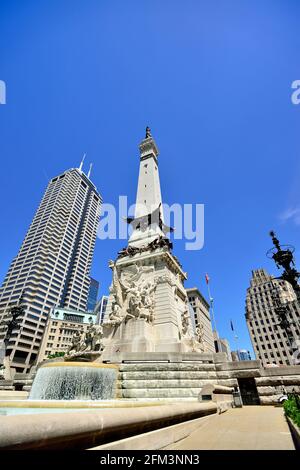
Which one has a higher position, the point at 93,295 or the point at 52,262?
the point at 93,295

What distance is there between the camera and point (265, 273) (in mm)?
97250

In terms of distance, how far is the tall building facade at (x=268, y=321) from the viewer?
7606 cm

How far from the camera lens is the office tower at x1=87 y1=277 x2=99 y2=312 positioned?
15612 centimetres

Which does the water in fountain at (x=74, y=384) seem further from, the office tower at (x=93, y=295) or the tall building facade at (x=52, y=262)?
the office tower at (x=93, y=295)

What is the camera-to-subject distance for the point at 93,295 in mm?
166500

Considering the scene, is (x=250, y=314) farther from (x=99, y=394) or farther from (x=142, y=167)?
(x=99, y=394)

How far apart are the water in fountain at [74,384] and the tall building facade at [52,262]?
8014 centimetres

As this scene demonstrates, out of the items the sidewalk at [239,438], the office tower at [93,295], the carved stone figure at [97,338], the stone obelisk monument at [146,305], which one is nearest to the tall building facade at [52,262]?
the office tower at [93,295]

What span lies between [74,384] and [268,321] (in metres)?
90.0

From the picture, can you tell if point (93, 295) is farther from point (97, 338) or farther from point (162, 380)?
point (162, 380)

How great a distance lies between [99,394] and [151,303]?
7729mm

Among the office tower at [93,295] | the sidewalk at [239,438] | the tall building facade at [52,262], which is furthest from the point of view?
the office tower at [93,295]

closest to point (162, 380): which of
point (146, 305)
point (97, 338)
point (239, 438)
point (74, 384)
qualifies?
point (74, 384)
